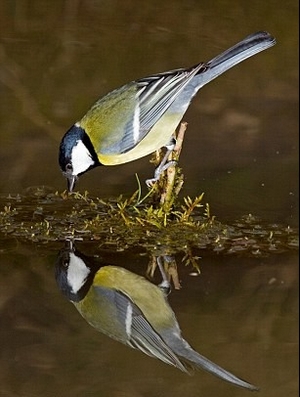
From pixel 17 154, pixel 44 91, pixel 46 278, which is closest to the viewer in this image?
pixel 46 278

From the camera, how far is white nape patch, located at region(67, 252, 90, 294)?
351cm

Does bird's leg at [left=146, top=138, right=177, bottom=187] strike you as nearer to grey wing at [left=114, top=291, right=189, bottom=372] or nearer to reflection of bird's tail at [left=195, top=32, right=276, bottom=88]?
reflection of bird's tail at [left=195, top=32, right=276, bottom=88]

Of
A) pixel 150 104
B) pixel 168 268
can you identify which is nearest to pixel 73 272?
pixel 168 268

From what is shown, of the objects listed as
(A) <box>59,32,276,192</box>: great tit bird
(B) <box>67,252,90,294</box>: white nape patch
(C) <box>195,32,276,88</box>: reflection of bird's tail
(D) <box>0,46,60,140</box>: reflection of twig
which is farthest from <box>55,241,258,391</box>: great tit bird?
(D) <box>0,46,60,140</box>: reflection of twig

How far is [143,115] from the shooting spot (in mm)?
3908

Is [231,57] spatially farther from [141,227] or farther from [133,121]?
[141,227]

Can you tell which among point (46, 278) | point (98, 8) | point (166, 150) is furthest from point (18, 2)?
point (46, 278)

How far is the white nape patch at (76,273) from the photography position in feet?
11.5

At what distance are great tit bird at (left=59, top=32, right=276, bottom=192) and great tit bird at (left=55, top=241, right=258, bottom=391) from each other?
1.16 feet

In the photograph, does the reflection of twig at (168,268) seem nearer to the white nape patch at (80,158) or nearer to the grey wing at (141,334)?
the grey wing at (141,334)

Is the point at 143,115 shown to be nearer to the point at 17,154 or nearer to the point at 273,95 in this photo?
the point at 17,154

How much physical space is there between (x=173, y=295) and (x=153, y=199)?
A: 73 centimetres

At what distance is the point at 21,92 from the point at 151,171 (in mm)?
839

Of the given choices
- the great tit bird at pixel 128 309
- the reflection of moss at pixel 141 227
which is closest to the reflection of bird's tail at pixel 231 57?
the reflection of moss at pixel 141 227
